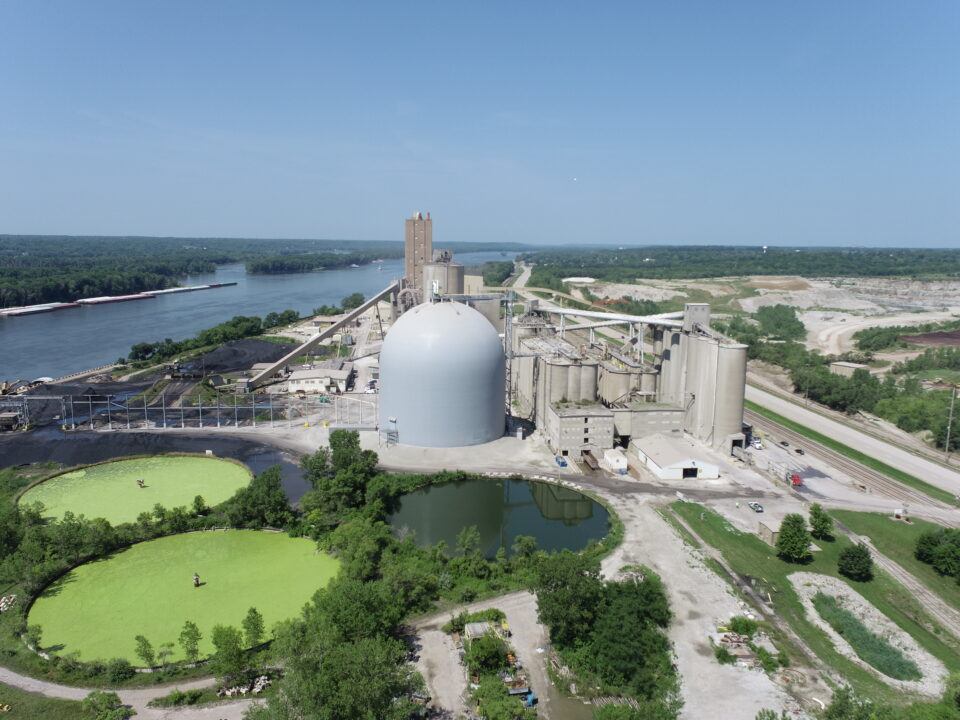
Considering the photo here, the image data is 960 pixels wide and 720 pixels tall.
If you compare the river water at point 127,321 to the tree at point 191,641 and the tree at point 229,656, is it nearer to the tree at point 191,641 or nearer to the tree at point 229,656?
the tree at point 191,641

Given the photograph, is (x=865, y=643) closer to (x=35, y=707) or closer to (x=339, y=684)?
(x=339, y=684)

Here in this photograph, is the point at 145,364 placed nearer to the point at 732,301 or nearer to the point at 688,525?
the point at 688,525

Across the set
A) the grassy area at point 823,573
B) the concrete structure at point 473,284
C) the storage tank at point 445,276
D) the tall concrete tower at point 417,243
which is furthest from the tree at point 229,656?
the concrete structure at point 473,284

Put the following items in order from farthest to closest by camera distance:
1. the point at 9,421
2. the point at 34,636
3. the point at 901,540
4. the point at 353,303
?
the point at 353,303
the point at 9,421
the point at 901,540
the point at 34,636

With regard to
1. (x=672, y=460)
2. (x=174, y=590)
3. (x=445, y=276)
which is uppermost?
(x=445, y=276)

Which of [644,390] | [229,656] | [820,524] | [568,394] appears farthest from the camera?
[644,390]

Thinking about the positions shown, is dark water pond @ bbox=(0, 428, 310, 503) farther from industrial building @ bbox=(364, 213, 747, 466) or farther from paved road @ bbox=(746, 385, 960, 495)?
paved road @ bbox=(746, 385, 960, 495)

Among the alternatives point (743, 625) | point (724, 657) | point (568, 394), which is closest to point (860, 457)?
point (568, 394)

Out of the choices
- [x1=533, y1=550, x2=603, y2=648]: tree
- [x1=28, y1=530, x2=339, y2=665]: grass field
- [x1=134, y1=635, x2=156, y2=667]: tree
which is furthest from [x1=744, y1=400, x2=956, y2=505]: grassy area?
[x1=134, y1=635, x2=156, y2=667]: tree
